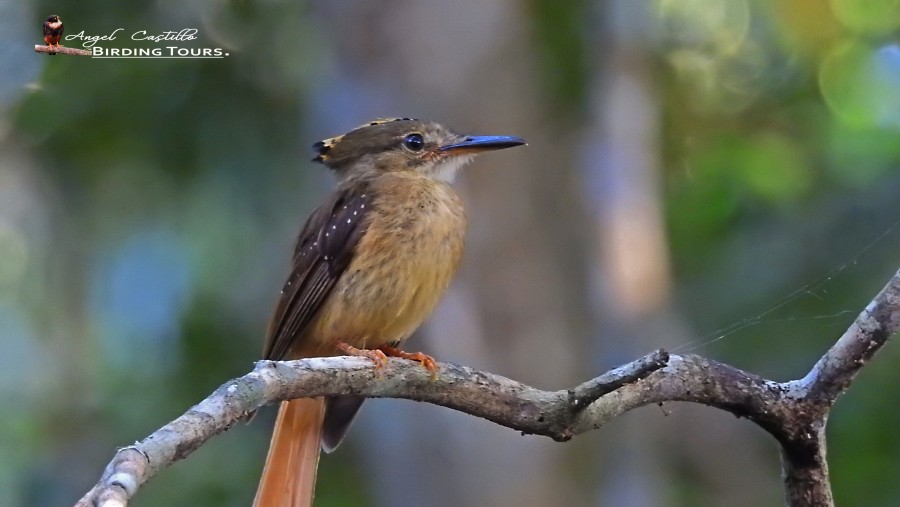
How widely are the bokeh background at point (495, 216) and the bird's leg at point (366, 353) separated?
2.13 meters

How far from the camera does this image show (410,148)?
476cm

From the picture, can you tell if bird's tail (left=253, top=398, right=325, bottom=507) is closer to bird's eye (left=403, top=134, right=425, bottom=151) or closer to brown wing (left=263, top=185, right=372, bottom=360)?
brown wing (left=263, top=185, right=372, bottom=360)

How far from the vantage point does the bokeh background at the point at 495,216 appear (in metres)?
6.09

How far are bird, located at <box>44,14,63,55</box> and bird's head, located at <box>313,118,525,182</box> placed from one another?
7.12 feet

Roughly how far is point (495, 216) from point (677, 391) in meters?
3.75

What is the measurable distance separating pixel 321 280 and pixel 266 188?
2.94m

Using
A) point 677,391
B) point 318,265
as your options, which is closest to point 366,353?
point 318,265

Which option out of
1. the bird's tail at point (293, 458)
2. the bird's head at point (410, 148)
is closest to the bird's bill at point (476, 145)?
the bird's head at point (410, 148)

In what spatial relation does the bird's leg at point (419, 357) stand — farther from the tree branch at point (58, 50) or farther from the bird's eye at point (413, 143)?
the tree branch at point (58, 50)

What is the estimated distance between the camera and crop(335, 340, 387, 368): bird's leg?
313 cm

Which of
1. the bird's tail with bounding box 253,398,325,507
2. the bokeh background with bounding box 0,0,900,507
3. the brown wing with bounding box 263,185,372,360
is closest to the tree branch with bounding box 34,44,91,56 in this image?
the bokeh background with bounding box 0,0,900,507

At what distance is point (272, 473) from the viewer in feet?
13.4

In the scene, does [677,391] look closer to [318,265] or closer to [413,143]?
[318,265]

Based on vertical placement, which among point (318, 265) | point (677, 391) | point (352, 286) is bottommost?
point (677, 391)
